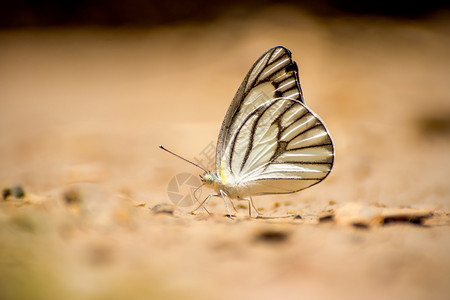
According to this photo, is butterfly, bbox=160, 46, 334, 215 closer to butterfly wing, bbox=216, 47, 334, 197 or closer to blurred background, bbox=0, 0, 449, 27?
butterfly wing, bbox=216, 47, 334, 197

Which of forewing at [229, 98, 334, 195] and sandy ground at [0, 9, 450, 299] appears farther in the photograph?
forewing at [229, 98, 334, 195]

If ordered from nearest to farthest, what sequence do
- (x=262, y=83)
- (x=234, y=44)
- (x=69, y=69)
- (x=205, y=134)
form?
1. (x=262, y=83)
2. (x=205, y=134)
3. (x=234, y=44)
4. (x=69, y=69)

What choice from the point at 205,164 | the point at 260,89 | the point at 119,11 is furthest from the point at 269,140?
the point at 119,11

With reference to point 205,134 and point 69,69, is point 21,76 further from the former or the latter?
point 205,134

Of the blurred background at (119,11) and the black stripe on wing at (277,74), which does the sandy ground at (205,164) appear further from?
the black stripe on wing at (277,74)

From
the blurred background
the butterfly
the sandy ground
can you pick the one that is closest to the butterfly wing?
the butterfly

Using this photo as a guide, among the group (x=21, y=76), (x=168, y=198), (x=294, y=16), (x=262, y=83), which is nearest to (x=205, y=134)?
(x=168, y=198)

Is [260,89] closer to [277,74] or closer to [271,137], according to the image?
[277,74]
